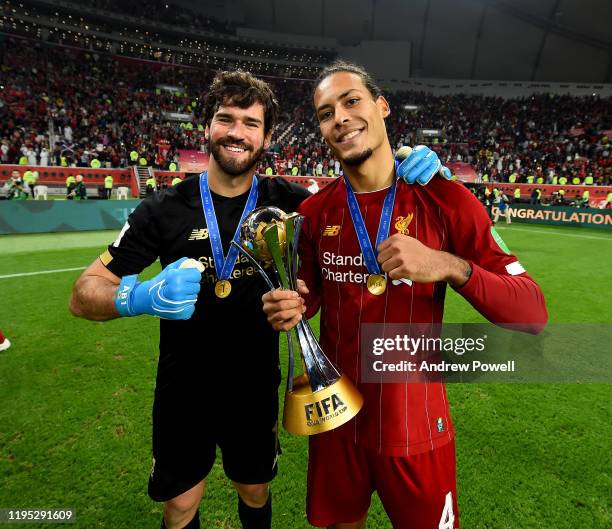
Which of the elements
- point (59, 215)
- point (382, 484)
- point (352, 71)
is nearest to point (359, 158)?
point (352, 71)

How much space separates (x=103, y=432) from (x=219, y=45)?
137 feet

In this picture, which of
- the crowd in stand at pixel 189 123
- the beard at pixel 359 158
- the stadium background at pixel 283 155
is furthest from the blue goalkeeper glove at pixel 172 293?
the crowd in stand at pixel 189 123

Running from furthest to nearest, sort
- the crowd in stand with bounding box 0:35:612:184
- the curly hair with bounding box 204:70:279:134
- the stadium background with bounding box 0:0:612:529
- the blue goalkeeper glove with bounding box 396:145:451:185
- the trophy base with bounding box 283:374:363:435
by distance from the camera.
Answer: the crowd in stand with bounding box 0:35:612:184 → the stadium background with bounding box 0:0:612:529 → the curly hair with bounding box 204:70:279:134 → the blue goalkeeper glove with bounding box 396:145:451:185 → the trophy base with bounding box 283:374:363:435

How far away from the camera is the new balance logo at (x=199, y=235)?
1.99 m

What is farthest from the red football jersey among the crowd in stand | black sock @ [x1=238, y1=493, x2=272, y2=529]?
the crowd in stand

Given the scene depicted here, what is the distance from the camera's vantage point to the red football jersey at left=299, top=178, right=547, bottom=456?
1.58m

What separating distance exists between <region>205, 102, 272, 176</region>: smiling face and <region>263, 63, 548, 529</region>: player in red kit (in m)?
0.37

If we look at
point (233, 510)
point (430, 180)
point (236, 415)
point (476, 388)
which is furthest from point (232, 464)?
point (476, 388)

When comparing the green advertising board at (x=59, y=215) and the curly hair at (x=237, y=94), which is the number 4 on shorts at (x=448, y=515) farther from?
the green advertising board at (x=59, y=215)

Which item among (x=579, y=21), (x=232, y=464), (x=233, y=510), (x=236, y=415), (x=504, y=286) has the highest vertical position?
(x=579, y=21)

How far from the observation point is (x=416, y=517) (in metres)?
1.58

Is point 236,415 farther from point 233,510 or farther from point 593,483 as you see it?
point 593,483

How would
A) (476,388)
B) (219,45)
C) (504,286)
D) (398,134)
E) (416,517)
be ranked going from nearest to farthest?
1. (504,286)
2. (416,517)
3. (476,388)
4. (398,134)
5. (219,45)

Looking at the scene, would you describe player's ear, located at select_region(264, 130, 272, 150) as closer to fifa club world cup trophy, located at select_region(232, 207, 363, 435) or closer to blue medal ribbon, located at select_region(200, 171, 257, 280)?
blue medal ribbon, located at select_region(200, 171, 257, 280)
